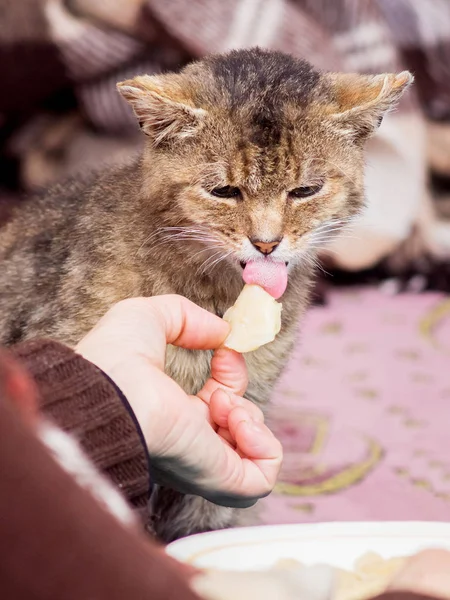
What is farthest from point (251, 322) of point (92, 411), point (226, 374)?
point (92, 411)

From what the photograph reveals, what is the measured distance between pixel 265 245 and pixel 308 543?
337 mm

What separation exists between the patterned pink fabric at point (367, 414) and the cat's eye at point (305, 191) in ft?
1.42

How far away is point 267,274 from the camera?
3.03 ft

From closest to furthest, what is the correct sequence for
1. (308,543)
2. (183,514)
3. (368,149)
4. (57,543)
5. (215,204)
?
1. (57,543)
2. (308,543)
3. (215,204)
4. (183,514)
5. (368,149)

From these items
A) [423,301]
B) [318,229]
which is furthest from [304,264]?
[423,301]

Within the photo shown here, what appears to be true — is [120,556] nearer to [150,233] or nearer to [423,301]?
[150,233]

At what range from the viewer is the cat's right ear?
91 cm

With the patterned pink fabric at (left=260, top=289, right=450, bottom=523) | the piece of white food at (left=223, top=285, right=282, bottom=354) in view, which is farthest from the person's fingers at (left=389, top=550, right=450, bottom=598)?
the patterned pink fabric at (left=260, top=289, right=450, bottom=523)

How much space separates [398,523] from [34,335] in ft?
1.60

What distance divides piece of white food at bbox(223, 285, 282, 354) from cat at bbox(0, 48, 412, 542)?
6cm

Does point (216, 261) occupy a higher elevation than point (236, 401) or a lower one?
higher

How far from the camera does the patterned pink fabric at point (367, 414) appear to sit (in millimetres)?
1220

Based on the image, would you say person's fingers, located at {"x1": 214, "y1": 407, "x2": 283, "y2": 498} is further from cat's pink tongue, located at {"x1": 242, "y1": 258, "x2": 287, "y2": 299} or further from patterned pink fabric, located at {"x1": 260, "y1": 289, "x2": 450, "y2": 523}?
patterned pink fabric, located at {"x1": 260, "y1": 289, "x2": 450, "y2": 523}

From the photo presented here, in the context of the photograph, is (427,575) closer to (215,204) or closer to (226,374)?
(226,374)
